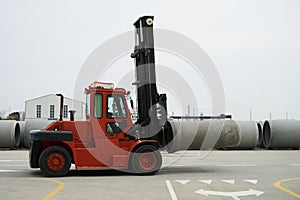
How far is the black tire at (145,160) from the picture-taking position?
12.8 m

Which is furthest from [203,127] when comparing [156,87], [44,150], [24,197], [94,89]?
[24,197]

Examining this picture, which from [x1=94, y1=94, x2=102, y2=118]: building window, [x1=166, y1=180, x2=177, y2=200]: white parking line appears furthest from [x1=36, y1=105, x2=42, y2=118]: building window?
[x1=166, y1=180, x2=177, y2=200]: white parking line

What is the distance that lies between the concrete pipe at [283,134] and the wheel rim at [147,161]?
15733 millimetres

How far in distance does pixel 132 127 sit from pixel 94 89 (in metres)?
1.64

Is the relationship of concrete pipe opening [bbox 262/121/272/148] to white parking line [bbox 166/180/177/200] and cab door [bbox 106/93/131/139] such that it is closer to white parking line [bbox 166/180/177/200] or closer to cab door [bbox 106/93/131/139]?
cab door [bbox 106/93/131/139]

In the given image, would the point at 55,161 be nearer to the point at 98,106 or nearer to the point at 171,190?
the point at 98,106

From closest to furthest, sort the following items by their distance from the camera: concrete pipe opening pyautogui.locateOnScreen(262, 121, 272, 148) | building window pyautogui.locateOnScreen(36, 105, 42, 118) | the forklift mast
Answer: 1. the forklift mast
2. concrete pipe opening pyautogui.locateOnScreen(262, 121, 272, 148)
3. building window pyautogui.locateOnScreen(36, 105, 42, 118)

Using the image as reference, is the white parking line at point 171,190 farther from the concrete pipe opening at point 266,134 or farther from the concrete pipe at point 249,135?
the concrete pipe opening at point 266,134

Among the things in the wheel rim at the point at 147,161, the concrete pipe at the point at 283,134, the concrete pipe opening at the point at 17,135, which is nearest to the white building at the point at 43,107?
the concrete pipe opening at the point at 17,135

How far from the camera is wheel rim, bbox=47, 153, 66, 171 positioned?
12.5 m

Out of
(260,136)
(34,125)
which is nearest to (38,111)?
(34,125)

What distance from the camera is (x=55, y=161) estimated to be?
1255 cm

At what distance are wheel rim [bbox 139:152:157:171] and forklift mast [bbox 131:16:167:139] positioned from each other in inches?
27.3

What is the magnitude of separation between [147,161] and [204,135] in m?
3.76
